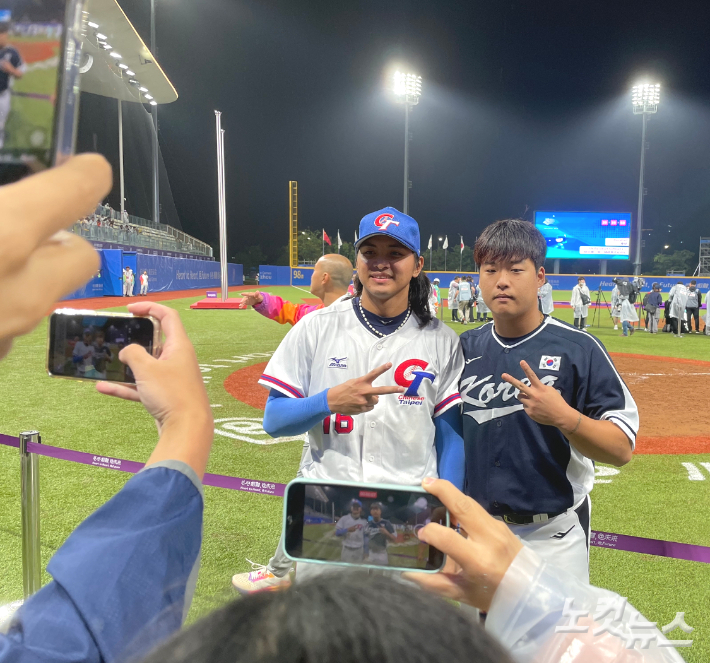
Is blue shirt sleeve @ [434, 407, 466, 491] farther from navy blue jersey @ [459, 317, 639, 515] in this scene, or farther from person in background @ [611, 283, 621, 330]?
person in background @ [611, 283, 621, 330]

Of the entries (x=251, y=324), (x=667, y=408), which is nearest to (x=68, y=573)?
(x=667, y=408)

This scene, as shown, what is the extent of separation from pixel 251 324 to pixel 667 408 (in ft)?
42.8

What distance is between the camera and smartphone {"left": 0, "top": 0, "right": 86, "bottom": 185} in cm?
40

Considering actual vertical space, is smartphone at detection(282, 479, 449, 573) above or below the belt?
above

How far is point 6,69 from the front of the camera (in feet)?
1.30

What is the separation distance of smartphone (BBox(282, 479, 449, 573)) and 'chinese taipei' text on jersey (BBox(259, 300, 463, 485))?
3.36ft

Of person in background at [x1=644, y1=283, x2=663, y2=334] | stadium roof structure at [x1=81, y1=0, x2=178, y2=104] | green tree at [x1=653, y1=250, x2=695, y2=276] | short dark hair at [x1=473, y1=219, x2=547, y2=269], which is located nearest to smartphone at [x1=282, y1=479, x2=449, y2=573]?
short dark hair at [x1=473, y1=219, x2=547, y2=269]

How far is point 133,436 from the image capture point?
6430 mm

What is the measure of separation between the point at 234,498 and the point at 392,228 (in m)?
3.40

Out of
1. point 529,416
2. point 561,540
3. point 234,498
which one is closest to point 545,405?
point 529,416

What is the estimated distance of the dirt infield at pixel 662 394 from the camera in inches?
261

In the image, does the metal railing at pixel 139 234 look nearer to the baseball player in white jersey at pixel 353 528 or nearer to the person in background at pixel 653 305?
the person in background at pixel 653 305

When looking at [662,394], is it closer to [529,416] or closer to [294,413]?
[529,416]

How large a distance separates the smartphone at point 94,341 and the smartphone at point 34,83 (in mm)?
575
